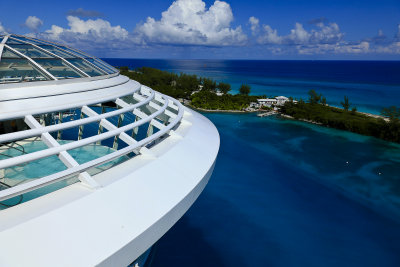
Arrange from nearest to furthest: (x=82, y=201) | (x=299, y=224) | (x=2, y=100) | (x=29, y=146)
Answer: (x=82, y=201), (x=2, y=100), (x=29, y=146), (x=299, y=224)

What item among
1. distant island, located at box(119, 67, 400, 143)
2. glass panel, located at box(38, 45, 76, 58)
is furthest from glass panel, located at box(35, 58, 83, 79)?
distant island, located at box(119, 67, 400, 143)

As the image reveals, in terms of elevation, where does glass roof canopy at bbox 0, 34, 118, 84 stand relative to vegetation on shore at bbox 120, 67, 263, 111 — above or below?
above

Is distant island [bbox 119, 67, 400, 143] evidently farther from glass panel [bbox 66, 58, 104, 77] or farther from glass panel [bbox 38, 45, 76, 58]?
glass panel [bbox 38, 45, 76, 58]

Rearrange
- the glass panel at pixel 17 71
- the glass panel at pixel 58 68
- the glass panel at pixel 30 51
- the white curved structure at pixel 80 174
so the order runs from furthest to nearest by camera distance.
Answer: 1. the glass panel at pixel 30 51
2. the glass panel at pixel 58 68
3. the glass panel at pixel 17 71
4. the white curved structure at pixel 80 174

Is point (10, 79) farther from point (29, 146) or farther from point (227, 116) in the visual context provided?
point (227, 116)

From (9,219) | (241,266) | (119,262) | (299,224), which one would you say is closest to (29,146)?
(9,219)

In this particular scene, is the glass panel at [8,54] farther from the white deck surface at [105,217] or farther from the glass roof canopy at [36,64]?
the white deck surface at [105,217]

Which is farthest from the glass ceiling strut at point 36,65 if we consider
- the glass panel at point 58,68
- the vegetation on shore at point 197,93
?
the vegetation on shore at point 197,93
